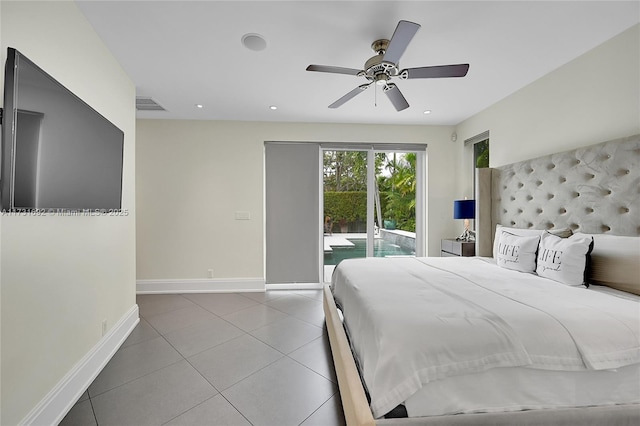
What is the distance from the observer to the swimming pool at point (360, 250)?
15.3ft

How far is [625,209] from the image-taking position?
204 centimetres

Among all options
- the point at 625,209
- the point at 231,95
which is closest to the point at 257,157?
the point at 231,95

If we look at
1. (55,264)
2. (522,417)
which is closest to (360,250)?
(522,417)

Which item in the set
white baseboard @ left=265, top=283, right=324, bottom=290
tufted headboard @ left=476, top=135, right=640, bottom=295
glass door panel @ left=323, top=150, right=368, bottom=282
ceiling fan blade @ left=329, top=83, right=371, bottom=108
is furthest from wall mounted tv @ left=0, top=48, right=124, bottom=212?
tufted headboard @ left=476, top=135, right=640, bottom=295

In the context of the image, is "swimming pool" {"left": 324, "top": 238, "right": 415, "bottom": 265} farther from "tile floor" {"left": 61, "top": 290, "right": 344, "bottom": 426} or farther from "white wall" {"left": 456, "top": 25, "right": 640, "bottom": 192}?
"white wall" {"left": 456, "top": 25, "right": 640, "bottom": 192}

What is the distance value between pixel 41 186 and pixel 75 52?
104 centimetres

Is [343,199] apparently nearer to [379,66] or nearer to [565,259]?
[379,66]

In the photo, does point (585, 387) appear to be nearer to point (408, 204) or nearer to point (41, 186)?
point (41, 186)

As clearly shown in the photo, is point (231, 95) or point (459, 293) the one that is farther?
point (231, 95)

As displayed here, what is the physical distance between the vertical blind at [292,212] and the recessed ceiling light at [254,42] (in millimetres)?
2045

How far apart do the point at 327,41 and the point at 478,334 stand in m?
2.24

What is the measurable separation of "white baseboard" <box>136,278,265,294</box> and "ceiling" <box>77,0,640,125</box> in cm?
Answer: 248

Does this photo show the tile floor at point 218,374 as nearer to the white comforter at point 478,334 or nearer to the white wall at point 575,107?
the white comforter at point 478,334

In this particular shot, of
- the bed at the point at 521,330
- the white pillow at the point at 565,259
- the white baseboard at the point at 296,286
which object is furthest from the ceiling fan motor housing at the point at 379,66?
the white baseboard at the point at 296,286
